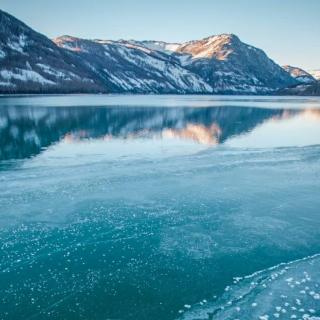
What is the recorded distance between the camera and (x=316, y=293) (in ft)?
32.9

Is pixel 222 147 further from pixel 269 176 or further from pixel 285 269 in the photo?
pixel 285 269

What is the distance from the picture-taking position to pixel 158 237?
13.3m

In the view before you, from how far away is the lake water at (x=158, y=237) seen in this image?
9.59m

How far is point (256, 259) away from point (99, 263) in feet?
16.9

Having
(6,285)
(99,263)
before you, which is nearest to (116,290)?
(99,263)

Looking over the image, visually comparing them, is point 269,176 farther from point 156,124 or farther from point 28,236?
point 156,124

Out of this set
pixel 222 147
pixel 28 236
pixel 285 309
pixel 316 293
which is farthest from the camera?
pixel 222 147

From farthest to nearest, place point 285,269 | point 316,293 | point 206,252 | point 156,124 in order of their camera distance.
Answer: point 156,124, point 206,252, point 285,269, point 316,293

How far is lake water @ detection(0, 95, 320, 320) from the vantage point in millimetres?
9586

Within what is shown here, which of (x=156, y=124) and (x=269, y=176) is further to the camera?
(x=156, y=124)

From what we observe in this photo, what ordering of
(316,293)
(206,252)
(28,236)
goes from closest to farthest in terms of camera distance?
1. (316,293)
2. (206,252)
3. (28,236)

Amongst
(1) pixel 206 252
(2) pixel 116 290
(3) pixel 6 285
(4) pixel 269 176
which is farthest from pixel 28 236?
(4) pixel 269 176

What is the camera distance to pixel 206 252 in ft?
40.4

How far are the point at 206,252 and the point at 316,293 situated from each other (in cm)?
362
